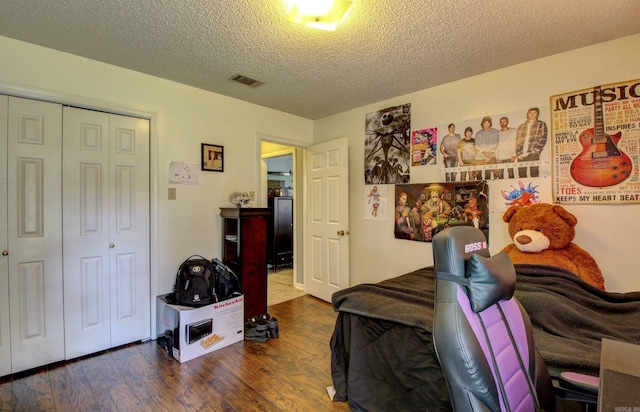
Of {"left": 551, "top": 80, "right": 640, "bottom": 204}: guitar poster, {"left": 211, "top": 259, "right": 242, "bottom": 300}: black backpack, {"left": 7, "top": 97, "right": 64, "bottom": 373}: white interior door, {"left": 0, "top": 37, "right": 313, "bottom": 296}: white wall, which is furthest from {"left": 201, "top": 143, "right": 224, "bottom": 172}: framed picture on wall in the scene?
{"left": 551, "top": 80, "right": 640, "bottom": 204}: guitar poster

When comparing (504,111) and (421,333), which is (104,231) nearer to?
(421,333)

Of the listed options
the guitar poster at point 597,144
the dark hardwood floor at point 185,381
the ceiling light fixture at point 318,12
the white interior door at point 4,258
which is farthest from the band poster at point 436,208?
the white interior door at point 4,258

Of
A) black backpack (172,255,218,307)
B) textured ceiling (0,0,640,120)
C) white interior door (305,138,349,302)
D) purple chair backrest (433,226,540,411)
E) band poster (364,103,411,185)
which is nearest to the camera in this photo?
purple chair backrest (433,226,540,411)

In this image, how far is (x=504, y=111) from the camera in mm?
2604

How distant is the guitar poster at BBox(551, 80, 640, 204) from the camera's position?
2.09 meters

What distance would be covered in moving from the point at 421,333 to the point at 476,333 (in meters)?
0.57

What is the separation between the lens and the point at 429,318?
1.51 m

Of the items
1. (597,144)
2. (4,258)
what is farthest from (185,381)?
(597,144)

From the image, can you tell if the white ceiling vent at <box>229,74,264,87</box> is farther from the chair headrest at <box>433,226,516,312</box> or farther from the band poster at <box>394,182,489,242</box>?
the chair headrest at <box>433,226,516,312</box>

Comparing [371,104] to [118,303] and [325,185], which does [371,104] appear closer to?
[325,185]

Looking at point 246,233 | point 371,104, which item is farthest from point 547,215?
point 246,233

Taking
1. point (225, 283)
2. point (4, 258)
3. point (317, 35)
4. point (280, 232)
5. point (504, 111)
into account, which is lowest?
point (225, 283)

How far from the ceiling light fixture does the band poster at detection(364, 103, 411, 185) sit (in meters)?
1.68

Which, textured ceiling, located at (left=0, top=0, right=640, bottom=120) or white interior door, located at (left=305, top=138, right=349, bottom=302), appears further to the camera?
white interior door, located at (left=305, top=138, right=349, bottom=302)
